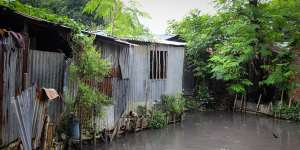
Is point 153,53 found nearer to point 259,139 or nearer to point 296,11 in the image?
point 259,139

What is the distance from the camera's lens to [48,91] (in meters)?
5.60

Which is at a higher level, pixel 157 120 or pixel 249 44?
pixel 249 44

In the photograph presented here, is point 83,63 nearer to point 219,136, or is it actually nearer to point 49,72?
point 49,72

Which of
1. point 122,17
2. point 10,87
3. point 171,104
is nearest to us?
point 10,87

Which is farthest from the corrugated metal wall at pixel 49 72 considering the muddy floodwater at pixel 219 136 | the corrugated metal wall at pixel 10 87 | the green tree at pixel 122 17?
the green tree at pixel 122 17

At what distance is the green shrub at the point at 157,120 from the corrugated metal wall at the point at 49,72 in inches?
211

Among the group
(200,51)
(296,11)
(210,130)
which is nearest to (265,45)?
(296,11)

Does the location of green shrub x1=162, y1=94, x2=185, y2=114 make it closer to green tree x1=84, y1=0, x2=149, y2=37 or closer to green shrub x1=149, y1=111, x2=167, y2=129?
green shrub x1=149, y1=111, x2=167, y2=129

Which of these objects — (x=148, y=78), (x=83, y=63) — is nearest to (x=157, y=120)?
(x=148, y=78)

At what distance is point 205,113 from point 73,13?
17078 mm

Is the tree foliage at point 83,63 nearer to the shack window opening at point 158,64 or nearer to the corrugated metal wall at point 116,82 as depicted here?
the corrugated metal wall at point 116,82

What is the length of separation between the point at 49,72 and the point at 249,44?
13.1 meters

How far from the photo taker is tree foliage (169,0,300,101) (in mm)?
18516

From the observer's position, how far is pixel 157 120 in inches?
588
